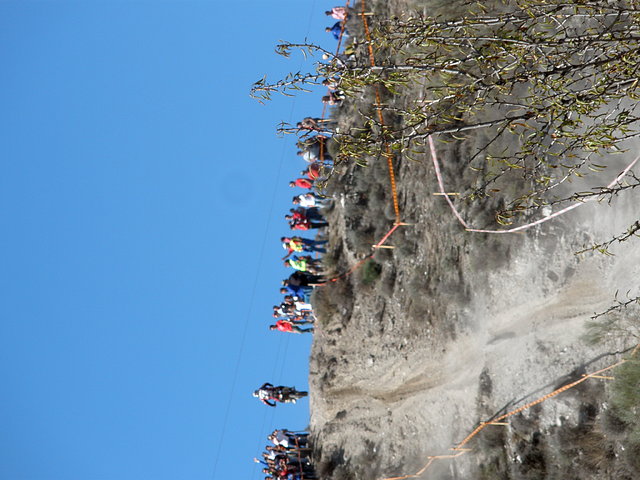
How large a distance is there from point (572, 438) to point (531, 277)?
3.23 m

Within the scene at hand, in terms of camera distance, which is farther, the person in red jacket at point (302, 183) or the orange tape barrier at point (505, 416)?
the person in red jacket at point (302, 183)

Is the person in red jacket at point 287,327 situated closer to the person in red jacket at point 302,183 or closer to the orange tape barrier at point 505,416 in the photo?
the person in red jacket at point 302,183

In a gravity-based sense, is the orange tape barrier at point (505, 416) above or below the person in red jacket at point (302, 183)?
below

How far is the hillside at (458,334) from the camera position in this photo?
10656mm

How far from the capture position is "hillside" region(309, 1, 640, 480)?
10656 millimetres

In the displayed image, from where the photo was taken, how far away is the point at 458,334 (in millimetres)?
Answer: 13898

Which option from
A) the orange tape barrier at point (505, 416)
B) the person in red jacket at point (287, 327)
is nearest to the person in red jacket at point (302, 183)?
the person in red jacket at point (287, 327)

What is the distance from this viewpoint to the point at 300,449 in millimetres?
18797

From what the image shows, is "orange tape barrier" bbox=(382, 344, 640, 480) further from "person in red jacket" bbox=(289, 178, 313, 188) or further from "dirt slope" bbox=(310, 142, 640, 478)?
"person in red jacket" bbox=(289, 178, 313, 188)

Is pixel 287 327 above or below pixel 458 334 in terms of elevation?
above

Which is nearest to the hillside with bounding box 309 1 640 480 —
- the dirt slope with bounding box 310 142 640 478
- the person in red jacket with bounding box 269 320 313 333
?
the dirt slope with bounding box 310 142 640 478

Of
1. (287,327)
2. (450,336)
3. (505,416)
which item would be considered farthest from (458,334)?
(287,327)

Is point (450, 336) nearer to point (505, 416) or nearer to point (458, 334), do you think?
point (458, 334)

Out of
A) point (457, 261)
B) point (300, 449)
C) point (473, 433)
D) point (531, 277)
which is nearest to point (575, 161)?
point (531, 277)
